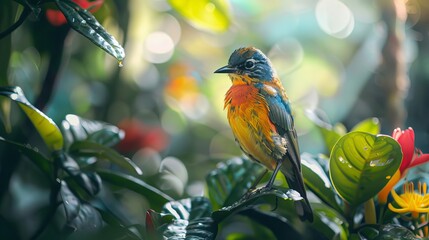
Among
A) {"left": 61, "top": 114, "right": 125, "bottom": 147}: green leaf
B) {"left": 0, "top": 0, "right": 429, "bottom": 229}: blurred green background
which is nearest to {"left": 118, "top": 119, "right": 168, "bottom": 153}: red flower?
{"left": 0, "top": 0, "right": 429, "bottom": 229}: blurred green background

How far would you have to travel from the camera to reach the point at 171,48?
2.34m

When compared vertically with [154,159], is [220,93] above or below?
above

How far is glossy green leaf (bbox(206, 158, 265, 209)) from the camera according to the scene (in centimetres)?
120

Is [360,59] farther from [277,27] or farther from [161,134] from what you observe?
[161,134]

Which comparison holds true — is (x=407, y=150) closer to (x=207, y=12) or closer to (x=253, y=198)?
(x=253, y=198)

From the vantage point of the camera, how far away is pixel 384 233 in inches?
40.2

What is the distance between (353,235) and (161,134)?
0.95 metres

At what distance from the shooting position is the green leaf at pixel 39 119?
0.99 m

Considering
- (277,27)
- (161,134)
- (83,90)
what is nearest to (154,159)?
(161,134)

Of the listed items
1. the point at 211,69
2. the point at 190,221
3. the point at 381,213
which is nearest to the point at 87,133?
the point at 190,221

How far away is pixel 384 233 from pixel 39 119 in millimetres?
567

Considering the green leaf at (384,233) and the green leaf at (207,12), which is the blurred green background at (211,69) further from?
the green leaf at (384,233)

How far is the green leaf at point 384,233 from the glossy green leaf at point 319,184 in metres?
0.06

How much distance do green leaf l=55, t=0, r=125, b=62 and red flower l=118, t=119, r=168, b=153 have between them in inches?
34.4
